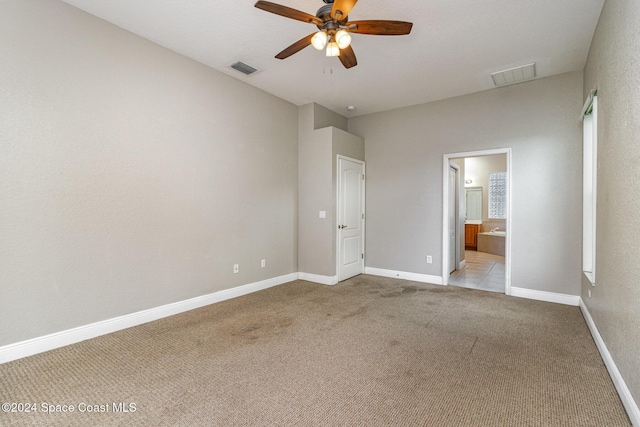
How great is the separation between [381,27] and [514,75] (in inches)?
106

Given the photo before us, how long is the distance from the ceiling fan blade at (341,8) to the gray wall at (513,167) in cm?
325

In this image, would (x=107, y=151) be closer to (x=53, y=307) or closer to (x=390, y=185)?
(x=53, y=307)

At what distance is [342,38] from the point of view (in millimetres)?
2291

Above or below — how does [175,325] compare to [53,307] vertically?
below

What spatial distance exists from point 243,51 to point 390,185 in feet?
10.7

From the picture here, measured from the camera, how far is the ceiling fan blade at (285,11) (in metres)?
2.10

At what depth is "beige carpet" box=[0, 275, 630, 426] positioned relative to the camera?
173 cm

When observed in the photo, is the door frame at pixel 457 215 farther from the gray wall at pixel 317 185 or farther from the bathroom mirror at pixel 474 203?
the bathroom mirror at pixel 474 203

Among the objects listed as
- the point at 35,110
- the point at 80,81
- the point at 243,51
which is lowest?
the point at 35,110

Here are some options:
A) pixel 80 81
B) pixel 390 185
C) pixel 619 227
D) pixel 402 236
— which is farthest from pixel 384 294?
pixel 80 81

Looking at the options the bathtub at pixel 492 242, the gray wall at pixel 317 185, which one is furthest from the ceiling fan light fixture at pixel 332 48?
the bathtub at pixel 492 242

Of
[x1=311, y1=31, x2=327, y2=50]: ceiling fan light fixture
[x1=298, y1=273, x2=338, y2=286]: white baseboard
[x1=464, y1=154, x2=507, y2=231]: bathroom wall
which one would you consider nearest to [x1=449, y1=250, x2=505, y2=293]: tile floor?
[x1=464, y1=154, x2=507, y2=231]: bathroom wall

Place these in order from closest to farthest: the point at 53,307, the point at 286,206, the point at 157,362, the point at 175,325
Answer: the point at 157,362 < the point at 53,307 < the point at 175,325 < the point at 286,206

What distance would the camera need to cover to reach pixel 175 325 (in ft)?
10.1
